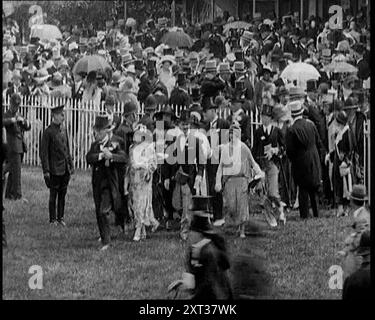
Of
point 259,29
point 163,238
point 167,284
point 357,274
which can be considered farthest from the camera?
point 259,29

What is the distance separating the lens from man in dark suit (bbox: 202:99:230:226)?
42.9 ft

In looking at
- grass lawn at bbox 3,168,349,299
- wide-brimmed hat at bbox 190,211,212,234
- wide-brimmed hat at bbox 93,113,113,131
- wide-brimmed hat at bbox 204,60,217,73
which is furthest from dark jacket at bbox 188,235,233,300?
wide-brimmed hat at bbox 204,60,217,73

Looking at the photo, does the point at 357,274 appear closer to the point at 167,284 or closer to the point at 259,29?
the point at 167,284

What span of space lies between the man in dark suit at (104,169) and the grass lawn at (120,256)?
0.14 meters

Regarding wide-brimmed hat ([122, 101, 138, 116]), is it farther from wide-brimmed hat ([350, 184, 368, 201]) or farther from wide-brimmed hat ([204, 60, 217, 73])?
wide-brimmed hat ([350, 184, 368, 201])

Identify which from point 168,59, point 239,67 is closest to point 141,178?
point 239,67

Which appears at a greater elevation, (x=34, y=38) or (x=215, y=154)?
(x=34, y=38)

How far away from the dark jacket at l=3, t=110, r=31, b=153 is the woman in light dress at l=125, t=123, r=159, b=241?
114 centimetres

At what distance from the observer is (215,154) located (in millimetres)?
13289

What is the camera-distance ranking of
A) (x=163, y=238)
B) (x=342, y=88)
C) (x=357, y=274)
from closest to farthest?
(x=357, y=274), (x=163, y=238), (x=342, y=88)

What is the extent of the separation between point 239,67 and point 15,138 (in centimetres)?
308

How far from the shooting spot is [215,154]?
43.6ft

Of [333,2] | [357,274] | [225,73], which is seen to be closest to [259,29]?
[225,73]

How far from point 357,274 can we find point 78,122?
503 centimetres
